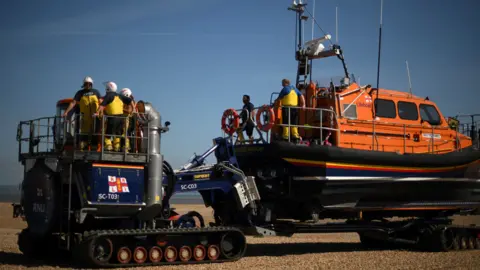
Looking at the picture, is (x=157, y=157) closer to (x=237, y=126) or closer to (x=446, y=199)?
(x=237, y=126)

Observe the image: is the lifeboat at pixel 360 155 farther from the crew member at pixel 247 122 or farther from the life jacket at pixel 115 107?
the life jacket at pixel 115 107

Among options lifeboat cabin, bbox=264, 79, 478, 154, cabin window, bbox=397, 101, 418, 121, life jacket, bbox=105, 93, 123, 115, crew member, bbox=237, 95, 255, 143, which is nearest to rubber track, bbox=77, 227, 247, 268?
life jacket, bbox=105, 93, 123, 115

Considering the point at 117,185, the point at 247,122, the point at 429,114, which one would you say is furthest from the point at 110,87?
the point at 429,114

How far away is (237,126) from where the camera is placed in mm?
14859

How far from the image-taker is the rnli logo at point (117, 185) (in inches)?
461

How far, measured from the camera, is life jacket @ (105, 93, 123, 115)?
40.2ft

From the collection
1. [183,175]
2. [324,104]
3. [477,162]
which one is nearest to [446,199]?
[477,162]

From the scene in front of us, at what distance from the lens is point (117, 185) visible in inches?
465

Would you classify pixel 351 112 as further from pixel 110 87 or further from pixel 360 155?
pixel 110 87

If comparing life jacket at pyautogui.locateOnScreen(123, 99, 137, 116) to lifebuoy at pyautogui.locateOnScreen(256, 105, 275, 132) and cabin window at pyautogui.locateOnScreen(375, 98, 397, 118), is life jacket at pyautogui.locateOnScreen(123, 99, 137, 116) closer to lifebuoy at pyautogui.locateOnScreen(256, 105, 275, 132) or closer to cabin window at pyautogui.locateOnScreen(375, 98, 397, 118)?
lifebuoy at pyautogui.locateOnScreen(256, 105, 275, 132)

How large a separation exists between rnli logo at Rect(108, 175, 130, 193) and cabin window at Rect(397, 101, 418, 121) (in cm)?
814

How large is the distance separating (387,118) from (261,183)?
14.0ft

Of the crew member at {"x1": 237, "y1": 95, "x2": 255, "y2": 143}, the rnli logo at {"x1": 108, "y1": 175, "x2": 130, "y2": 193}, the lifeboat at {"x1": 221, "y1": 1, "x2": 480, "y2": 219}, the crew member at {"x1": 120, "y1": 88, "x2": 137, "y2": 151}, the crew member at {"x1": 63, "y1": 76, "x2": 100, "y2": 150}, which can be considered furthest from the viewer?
the crew member at {"x1": 237, "y1": 95, "x2": 255, "y2": 143}

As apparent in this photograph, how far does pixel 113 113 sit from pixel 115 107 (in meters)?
0.13
